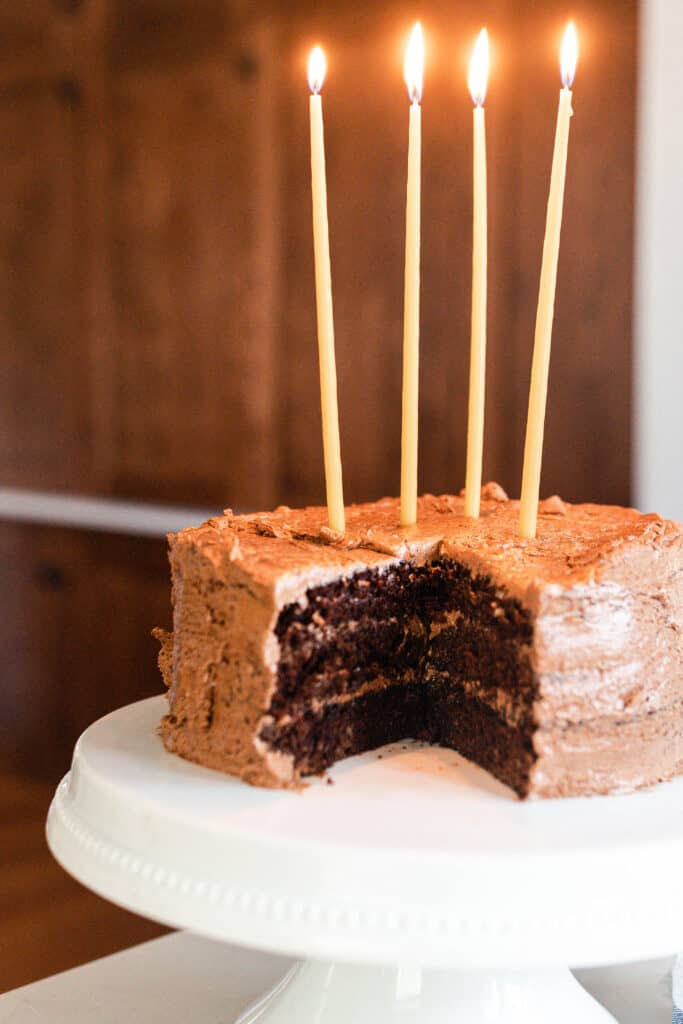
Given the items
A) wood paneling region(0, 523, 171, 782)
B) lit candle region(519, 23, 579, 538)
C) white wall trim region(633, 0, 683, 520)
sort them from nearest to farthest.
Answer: lit candle region(519, 23, 579, 538) → white wall trim region(633, 0, 683, 520) → wood paneling region(0, 523, 171, 782)

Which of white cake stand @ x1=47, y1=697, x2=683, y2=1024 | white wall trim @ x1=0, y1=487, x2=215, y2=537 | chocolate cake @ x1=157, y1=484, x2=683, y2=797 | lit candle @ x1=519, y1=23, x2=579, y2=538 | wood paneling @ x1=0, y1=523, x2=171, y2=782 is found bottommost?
wood paneling @ x1=0, y1=523, x2=171, y2=782

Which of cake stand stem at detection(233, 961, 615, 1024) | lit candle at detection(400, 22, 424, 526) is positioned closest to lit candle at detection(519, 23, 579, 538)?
lit candle at detection(400, 22, 424, 526)

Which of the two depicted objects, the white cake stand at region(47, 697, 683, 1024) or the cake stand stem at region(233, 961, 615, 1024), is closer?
the white cake stand at region(47, 697, 683, 1024)

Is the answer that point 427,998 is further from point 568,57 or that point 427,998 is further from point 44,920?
point 44,920

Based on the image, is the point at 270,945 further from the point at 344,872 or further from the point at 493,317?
the point at 493,317

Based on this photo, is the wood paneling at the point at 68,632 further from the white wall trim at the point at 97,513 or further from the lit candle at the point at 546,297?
the lit candle at the point at 546,297

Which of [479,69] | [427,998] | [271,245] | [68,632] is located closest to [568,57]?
[479,69]

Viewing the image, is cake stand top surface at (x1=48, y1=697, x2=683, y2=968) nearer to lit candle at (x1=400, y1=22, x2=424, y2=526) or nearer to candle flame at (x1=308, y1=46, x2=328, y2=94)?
lit candle at (x1=400, y1=22, x2=424, y2=526)

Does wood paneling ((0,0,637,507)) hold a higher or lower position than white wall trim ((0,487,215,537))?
higher
